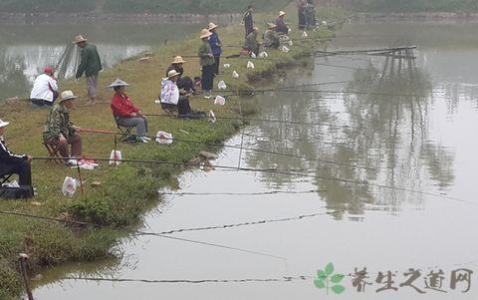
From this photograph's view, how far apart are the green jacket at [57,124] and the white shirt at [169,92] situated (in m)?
3.21

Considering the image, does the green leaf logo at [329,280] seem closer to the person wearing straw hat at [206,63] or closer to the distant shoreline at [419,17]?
the person wearing straw hat at [206,63]

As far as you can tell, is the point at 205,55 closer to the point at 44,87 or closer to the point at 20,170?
the point at 44,87

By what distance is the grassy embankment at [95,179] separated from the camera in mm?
8641

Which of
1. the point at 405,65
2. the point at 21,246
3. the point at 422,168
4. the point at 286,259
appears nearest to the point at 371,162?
the point at 422,168

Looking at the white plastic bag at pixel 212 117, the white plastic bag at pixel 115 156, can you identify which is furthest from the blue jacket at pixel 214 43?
the white plastic bag at pixel 115 156

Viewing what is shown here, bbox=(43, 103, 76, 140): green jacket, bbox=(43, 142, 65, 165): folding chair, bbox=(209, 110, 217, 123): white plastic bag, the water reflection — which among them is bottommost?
the water reflection

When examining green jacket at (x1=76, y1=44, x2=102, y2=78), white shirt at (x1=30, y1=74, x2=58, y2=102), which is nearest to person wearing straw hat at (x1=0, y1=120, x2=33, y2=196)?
white shirt at (x1=30, y1=74, x2=58, y2=102)

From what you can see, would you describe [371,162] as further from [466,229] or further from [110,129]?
[110,129]

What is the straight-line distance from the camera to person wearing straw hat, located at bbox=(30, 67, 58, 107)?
599 inches

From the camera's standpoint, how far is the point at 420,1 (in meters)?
44.8

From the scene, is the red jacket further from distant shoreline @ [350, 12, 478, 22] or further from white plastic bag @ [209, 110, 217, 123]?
distant shoreline @ [350, 12, 478, 22]

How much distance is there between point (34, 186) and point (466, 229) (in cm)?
621

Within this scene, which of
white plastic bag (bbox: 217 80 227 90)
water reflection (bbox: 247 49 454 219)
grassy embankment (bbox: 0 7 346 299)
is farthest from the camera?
white plastic bag (bbox: 217 80 227 90)

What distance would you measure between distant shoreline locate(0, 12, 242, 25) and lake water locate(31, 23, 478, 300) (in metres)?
30.7
